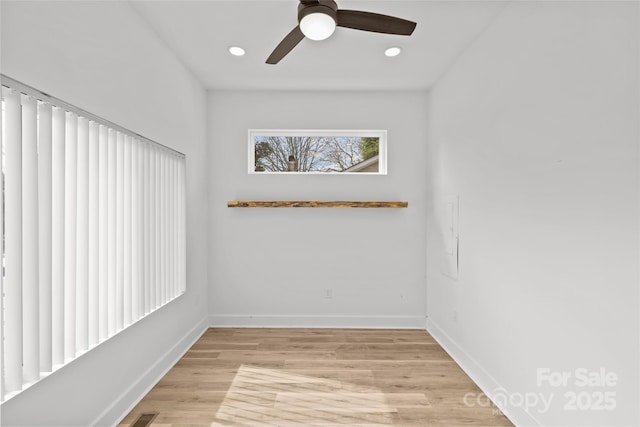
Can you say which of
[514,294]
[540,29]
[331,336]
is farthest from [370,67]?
[331,336]

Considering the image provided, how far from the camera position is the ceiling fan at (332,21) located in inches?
57.3

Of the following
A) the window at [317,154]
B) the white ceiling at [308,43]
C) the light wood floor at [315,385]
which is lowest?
the light wood floor at [315,385]

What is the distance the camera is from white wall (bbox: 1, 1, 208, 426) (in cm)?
137

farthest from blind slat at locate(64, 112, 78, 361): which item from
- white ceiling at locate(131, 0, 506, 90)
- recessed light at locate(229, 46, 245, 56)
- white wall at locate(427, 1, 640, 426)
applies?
white wall at locate(427, 1, 640, 426)

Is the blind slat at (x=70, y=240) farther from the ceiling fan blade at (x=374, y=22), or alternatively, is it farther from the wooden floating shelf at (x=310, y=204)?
the wooden floating shelf at (x=310, y=204)

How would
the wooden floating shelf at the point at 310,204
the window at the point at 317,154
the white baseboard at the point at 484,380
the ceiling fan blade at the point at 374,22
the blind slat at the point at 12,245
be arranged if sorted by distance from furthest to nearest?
the window at the point at 317,154 → the wooden floating shelf at the point at 310,204 → the white baseboard at the point at 484,380 → the ceiling fan blade at the point at 374,22 → the blind slat at the point at 12,245

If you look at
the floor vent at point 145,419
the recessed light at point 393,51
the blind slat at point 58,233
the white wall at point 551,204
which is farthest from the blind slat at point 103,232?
the white wall at point 551,204

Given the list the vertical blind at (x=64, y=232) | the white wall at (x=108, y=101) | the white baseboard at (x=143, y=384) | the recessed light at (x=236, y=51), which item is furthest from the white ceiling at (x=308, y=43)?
the white baseboard at (x=143, y=384)

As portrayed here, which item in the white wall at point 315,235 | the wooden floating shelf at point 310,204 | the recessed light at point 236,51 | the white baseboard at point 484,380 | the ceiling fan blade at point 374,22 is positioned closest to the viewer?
the ceiling fan blade at point 374,22

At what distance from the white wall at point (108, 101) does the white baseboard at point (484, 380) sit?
240 cm

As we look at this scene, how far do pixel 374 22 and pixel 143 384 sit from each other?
2.67m

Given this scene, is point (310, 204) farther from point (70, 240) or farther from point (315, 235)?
point (70, 240)

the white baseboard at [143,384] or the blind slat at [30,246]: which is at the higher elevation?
the blind slat at [30,246]

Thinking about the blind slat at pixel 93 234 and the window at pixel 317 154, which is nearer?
the blind slat at pixel 93 234
